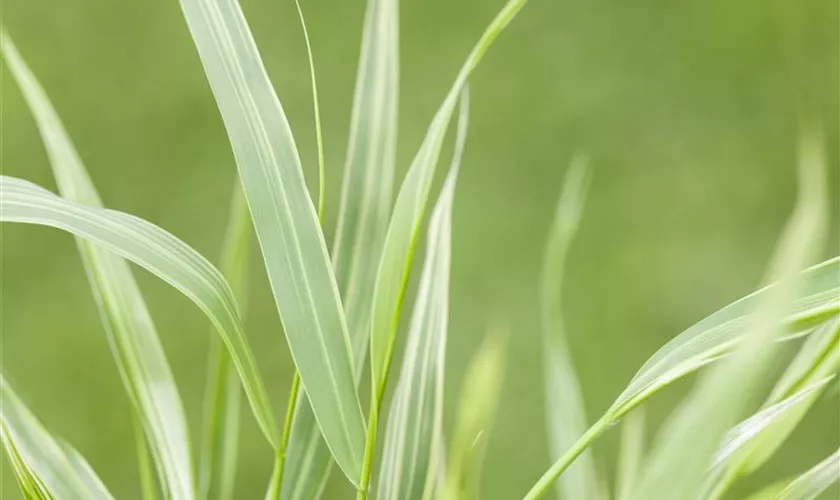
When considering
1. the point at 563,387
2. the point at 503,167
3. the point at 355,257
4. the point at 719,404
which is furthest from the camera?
the point at 503,167

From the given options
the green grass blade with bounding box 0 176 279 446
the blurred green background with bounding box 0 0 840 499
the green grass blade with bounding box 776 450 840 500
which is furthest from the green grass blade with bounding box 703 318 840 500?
the blurred green background with bounding box 0 0 840 499

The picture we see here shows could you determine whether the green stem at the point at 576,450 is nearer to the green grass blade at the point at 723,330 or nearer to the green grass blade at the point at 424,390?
the green grass blade at the point at 723,330

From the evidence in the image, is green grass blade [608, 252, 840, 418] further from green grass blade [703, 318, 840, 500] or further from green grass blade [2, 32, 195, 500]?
green grass blade [2, 32, 195, 500]

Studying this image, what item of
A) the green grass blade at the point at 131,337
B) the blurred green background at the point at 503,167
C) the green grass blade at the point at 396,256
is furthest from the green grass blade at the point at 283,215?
the blurred green background at the point at 503,167

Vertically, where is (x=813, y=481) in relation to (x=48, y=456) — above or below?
below

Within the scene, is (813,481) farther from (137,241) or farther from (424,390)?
(137,241)

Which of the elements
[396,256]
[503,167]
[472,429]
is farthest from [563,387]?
[503,167]
